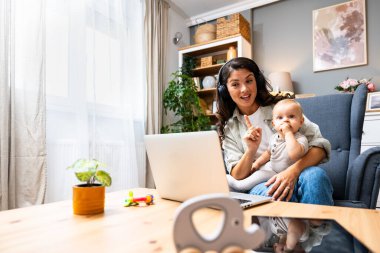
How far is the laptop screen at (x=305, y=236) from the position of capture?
19.3 inches

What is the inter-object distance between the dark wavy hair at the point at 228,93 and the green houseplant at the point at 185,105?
1518mm

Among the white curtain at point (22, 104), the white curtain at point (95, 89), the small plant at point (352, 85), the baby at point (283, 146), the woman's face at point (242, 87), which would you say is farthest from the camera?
the small plant at point (352, 85)

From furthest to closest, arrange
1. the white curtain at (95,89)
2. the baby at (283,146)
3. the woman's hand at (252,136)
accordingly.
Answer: the white curtain at (95,89) < the baby at (283,146) < the woman's hand at (252,136)

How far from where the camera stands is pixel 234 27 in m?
3.18

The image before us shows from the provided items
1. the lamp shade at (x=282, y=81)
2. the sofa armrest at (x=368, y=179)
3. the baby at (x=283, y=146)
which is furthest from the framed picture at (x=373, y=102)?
the baby at (x=283, y=146)

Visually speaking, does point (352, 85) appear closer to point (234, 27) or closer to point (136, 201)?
point (234, 27)

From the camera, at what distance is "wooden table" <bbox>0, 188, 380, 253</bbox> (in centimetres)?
52

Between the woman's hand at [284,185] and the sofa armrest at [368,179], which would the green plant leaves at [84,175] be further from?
the sofa armrest at [368,179]

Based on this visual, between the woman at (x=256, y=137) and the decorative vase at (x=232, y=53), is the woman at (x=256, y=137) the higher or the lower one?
the lower one

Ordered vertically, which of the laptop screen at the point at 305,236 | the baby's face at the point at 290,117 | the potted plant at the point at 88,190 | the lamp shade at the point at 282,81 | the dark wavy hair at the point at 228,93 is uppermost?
the lamp shade at the point at 282,81

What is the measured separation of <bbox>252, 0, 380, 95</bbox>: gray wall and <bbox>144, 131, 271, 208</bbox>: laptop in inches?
104

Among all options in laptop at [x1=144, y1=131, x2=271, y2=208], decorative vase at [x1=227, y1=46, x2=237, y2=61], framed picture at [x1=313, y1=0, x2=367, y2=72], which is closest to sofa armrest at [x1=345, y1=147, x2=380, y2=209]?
laptop at [x1=144, y1=131, x2=271, y2=208]

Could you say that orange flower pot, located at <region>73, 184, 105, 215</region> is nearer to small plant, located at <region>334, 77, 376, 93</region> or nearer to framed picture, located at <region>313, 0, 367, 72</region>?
small plant, located at <region>334, 77, 376, 93</region>

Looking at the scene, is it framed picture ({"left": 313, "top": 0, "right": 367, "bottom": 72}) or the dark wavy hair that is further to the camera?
framed picture ({"left": 313, "top": 0, "right": 367, "bottom": 72})
